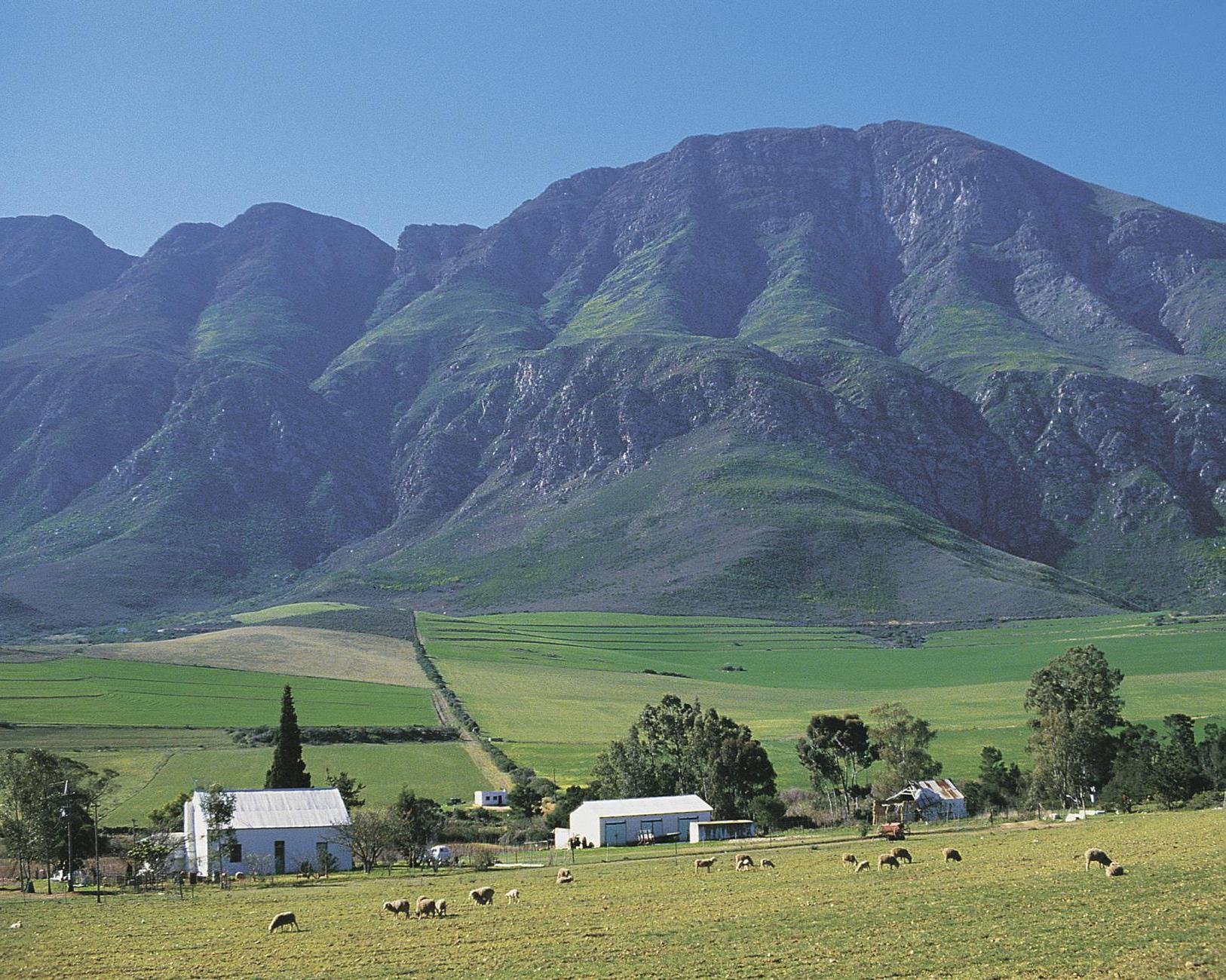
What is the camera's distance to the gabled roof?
79.4m

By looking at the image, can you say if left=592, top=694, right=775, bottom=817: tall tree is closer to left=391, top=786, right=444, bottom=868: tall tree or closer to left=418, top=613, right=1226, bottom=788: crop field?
left=418, top=613, right=1226, bottom=788: crop field

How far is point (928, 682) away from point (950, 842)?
10422 centimetres

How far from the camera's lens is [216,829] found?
67.9m

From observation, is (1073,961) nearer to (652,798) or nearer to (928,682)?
(652,798)

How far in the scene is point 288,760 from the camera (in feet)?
274

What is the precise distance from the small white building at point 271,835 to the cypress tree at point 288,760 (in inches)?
304

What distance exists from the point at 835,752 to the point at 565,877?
146 ft

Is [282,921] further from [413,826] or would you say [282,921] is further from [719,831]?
[719,831]

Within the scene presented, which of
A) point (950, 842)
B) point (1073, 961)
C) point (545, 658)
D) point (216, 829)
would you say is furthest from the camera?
point (545, 658)

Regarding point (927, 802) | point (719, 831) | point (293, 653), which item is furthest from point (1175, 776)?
point (293, 653)

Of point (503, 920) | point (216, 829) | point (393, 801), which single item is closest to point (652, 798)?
point (393, 801)

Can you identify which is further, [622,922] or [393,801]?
[393,801]

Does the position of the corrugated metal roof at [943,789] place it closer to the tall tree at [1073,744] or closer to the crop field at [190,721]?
the tall tree at [1073,744]

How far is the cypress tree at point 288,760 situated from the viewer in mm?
82938
